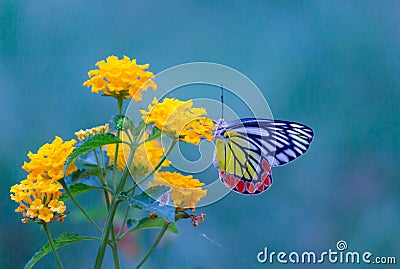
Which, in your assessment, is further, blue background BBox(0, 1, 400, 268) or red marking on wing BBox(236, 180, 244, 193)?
blue background BBox(0, 1, 400, 268)

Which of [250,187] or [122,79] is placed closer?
[122,79]

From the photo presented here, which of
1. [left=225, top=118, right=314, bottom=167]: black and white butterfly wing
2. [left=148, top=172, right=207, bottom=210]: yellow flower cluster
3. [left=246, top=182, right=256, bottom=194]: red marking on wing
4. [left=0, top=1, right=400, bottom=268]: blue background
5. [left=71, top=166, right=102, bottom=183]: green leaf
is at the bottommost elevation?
[left=148, top=172, right=207, bottom=210]: yellow flower cluster

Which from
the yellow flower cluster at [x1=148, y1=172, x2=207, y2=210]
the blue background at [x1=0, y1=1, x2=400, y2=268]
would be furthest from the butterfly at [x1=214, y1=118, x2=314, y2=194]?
the blue background at [x1=0, y1=1, x2=400, y2=268]

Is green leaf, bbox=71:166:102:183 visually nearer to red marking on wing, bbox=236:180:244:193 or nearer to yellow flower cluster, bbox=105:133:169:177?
yellow flower cluster, bbox=105:133:169:177

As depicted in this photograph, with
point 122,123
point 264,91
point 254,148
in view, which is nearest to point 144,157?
point 122,123

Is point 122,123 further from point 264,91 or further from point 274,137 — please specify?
point 264,91
